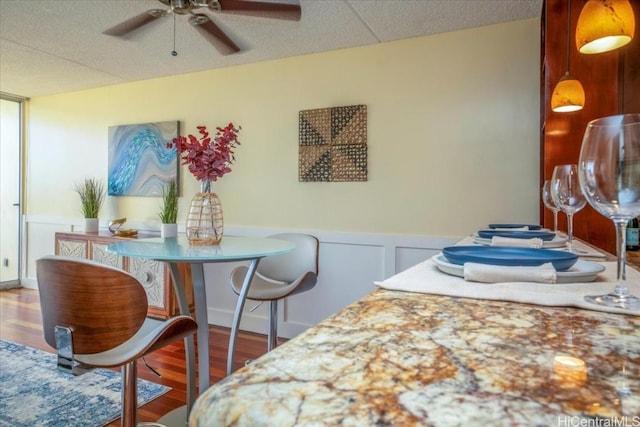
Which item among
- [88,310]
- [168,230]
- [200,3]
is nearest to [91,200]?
[168,230]

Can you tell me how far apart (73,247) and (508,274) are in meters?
4.05

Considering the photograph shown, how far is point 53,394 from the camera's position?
219 cm

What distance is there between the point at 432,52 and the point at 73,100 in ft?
12.2

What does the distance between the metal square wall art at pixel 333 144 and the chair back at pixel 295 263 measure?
73 cm

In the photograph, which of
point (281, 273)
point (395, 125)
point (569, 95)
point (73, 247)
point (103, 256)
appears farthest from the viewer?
point (73, 247)

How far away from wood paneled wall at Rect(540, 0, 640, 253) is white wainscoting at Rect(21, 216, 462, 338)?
3.10 ft

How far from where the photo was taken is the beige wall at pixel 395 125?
2.53 m

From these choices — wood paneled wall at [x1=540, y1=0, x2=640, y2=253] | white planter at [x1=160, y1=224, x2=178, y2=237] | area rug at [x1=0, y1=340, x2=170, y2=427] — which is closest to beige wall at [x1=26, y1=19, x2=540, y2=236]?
white planter at [x1=160, y1=224, x2=178, y2=237]

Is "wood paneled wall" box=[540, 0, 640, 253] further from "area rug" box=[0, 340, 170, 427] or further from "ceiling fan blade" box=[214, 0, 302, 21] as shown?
"area rug" box=[0, 340, 170, 427]

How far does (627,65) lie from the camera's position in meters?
1.84

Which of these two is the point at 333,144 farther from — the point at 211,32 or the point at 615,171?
the point at 615,171

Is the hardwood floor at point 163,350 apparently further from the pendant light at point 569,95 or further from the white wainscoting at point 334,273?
the pendant light at point 569,95

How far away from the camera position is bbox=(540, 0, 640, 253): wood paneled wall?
1748 mm

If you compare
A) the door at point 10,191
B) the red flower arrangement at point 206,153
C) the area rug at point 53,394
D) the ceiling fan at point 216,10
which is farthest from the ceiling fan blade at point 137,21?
the door at point 10,191
